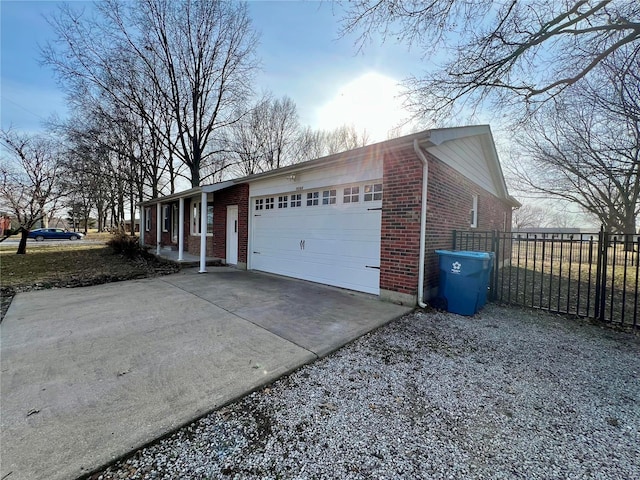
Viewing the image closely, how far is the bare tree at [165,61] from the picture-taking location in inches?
551

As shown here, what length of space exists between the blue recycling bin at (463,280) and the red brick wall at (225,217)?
622cm

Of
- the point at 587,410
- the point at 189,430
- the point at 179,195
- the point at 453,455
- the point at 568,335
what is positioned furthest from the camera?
the point at 179,195

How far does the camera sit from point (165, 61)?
1584 centimetres

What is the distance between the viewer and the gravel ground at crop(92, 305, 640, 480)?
174 cm

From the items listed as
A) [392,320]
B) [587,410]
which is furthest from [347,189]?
[587,410]

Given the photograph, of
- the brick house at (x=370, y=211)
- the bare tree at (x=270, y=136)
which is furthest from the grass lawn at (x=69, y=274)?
the bare tree at (x=270, y=136)

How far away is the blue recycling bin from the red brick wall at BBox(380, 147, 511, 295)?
1.31 ft

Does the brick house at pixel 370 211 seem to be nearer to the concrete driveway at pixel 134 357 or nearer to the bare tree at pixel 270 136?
the concrete driveway at pixel 134 357

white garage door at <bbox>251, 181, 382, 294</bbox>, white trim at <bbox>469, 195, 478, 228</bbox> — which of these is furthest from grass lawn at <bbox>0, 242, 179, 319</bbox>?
white trim at <bbox>469, 195, 478, 228</bbox>

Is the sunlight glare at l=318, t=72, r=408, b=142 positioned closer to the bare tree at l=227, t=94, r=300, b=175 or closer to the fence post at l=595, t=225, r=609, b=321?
the fence post at l=595, t=225, r=609, b=321

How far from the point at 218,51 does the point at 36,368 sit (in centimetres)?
1846

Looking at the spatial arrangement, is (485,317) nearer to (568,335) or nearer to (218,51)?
A: (568,335)

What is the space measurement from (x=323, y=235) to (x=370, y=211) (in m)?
1.46

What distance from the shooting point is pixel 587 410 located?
237cm
